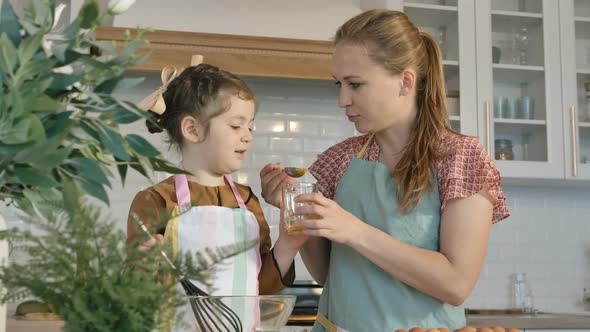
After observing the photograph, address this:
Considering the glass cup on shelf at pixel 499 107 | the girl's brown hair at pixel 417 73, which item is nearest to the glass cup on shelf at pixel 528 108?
the glass cup on shelf at pixel 499 107

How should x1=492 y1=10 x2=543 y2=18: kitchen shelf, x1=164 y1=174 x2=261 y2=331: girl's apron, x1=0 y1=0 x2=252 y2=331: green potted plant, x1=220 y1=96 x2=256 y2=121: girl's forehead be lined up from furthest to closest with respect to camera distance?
1. x1=492 y1=10 x2=543 y2=18: kitchen shelf
2. x1=220 y1=96 x2=256 y2=121: girl's forehead
3. x1=164 y1=174 x2=261 y2=331: girl's apron
4. x1=0 y1=0 x2=252 y2=331: green potted plant

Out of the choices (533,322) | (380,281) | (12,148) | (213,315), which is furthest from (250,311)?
(533,322)

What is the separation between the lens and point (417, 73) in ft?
6.17

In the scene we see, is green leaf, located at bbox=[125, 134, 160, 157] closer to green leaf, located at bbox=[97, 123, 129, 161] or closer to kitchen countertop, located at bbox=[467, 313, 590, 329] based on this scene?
green leaf, located at bbox=[97, 123, 129, 161]

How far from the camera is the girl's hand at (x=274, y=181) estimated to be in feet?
6.15

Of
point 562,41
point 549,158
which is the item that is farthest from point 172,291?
point 562,41

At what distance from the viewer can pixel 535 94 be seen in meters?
4.05

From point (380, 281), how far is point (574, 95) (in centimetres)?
263

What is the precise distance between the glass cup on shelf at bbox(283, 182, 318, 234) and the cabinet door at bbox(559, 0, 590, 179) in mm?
2640

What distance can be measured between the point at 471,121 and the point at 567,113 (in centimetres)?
55

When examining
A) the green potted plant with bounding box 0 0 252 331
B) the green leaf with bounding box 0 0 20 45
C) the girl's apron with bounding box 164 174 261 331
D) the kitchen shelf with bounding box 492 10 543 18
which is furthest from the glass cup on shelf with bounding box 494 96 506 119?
the green leaf with bounding box 0 0 20 45

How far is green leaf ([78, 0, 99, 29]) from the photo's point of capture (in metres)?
0.76

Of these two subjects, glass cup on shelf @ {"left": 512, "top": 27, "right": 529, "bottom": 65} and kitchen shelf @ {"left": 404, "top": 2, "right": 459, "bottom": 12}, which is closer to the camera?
kitchen shelf @ {"left": 404, "top": 2, "right": 459, "bottom": 12}

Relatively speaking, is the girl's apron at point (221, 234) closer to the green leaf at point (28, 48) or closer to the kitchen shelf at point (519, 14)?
the green leaf at point (28, 48)
